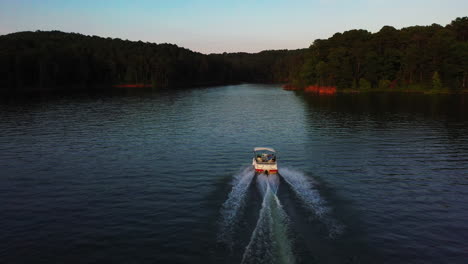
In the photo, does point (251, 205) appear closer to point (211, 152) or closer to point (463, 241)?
point (463, 241)

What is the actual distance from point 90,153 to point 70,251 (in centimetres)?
2989

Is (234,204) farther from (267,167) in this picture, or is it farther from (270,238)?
(267,167)

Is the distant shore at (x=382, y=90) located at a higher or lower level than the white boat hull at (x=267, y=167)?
higher

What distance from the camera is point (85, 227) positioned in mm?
27578

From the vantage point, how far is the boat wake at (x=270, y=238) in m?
22.3

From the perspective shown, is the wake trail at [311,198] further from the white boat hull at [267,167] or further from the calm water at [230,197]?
the white boat hull at [267,167]

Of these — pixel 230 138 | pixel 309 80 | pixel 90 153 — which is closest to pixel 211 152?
pixel 230 138

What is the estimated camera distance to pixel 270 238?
24625 mm

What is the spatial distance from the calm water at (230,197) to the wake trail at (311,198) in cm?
15

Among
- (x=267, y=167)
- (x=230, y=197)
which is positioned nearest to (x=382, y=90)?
(x=267, y=167)

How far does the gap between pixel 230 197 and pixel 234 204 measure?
198 centimetres

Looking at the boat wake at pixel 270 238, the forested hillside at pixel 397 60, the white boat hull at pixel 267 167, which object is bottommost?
the boat wake at pixel 270 238

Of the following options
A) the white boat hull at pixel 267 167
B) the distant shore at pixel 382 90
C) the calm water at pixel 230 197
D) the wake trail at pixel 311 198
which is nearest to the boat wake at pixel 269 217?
the wake trail at pixel 311 198

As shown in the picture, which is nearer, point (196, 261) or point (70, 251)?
point (196, 261)
